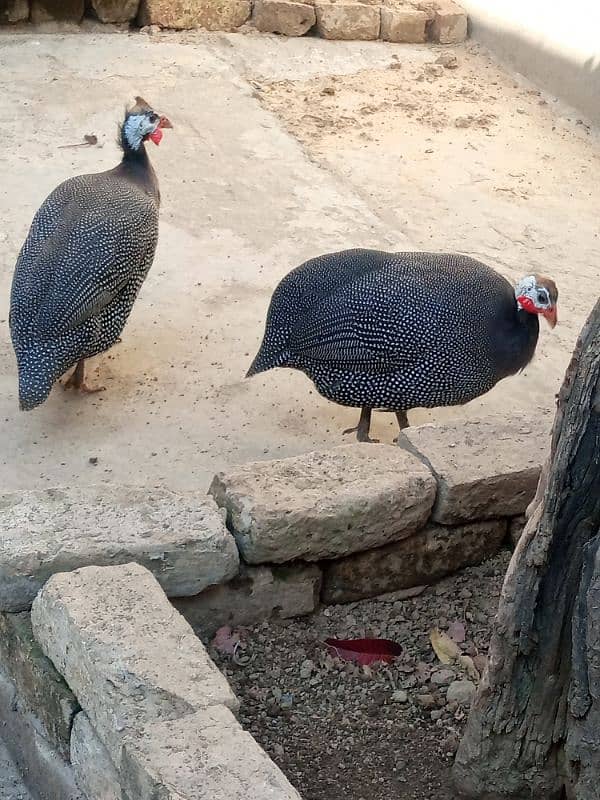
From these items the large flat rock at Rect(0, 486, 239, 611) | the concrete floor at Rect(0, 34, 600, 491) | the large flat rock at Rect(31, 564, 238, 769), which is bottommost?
the concrete floor at Rect(0, 34, 600, 491)

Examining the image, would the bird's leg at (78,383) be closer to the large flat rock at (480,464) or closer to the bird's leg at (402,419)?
the bird's leg at (402,419)

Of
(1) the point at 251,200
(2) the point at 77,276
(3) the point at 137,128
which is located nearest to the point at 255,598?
(2) the point at 77,276

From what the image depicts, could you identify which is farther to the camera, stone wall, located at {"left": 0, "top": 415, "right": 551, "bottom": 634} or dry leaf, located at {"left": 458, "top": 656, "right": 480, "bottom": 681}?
dry leaf, located at {"left": 458, "top": 656, "right": 480, "bottom": 681}

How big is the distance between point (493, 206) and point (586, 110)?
63.8 inches

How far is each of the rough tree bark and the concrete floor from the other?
1.77 m

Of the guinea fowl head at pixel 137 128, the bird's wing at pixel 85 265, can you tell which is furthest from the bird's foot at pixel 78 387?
the guinea fowl head at pixel 137 128

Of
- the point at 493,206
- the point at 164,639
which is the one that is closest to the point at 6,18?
the point at 493,206

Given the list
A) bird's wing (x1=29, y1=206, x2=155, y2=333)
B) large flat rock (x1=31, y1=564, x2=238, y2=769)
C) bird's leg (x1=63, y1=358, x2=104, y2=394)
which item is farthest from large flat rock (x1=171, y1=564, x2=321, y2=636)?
bird's leg (x1=63, y1=358, x2=104, y2=394)

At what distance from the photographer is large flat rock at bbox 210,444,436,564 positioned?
2764 millimetres

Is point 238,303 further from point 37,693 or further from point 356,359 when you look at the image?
point 37,693

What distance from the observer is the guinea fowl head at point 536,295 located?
381 cm

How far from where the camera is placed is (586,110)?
7344mm

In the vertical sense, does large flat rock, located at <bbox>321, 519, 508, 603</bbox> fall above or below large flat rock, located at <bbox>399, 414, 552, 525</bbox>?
below

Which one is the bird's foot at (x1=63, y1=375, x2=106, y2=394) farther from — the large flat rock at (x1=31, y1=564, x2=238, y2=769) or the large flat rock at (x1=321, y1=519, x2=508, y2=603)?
the large flat rock at (x1=31, y1=564, x2=238, y2=769)
